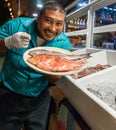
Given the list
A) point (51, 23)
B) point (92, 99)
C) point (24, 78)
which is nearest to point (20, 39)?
point (51, 23)

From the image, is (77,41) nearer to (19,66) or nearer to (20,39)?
(19,66)

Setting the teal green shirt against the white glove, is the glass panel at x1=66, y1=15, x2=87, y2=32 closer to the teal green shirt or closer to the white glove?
the teal green shirt

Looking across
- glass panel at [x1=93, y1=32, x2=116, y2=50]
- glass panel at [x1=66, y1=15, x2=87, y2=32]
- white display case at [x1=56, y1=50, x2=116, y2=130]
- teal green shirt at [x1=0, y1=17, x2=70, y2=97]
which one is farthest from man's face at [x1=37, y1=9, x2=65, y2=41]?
glass panel at [x1=66, y1=15, x2=87, y2=32]

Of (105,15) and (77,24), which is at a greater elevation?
(105,15)

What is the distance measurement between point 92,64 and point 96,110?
1.30 m

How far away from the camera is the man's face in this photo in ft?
5.67

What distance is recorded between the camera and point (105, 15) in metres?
3.61

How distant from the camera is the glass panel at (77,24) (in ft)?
15.2

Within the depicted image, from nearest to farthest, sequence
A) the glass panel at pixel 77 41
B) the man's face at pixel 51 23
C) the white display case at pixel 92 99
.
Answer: the white display case at pixel 92 99, the man's face at pixel 51 23, the glass panel at pixel 77 41

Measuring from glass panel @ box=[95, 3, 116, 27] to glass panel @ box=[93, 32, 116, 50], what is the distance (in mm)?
186

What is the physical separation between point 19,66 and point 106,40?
195 centimetres

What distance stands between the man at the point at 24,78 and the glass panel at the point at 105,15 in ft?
5.20

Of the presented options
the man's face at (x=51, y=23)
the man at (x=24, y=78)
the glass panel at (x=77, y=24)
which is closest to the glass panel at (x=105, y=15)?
the glass panel at (x=77, y=24)

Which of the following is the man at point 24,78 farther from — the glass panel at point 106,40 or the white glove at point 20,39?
the glass panel at point 106,40
